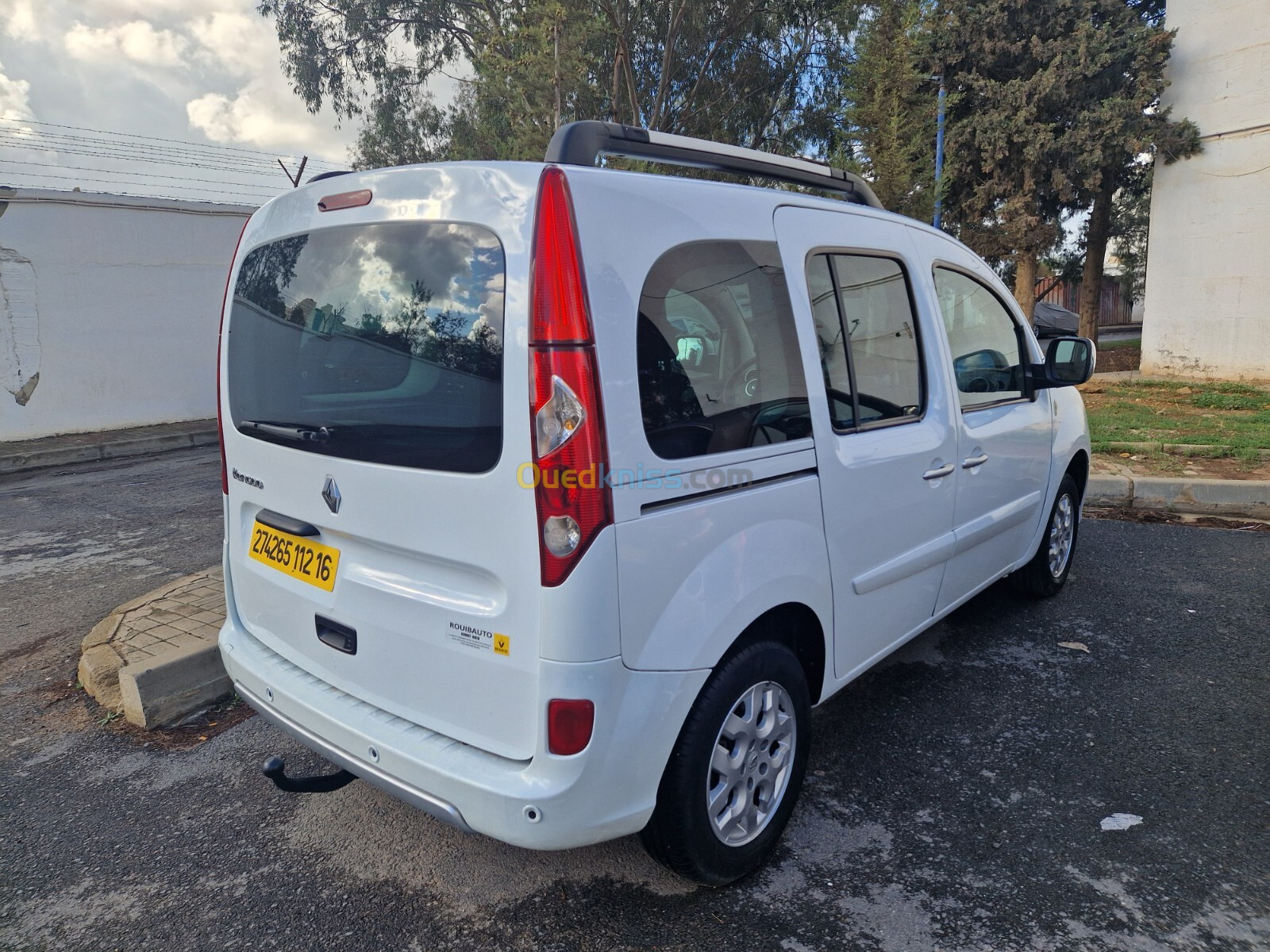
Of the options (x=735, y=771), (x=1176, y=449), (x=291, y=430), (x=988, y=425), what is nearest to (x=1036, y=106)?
(x=1176, y=449)

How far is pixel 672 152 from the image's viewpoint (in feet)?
8.26

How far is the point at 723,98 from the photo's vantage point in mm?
18734

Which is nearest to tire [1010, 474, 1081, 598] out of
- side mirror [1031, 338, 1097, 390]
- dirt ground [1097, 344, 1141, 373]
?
side mirror [1031, 338, 1097, 390]

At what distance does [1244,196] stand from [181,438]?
14661mm

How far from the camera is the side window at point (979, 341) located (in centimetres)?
337

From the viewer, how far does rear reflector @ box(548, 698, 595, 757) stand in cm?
188

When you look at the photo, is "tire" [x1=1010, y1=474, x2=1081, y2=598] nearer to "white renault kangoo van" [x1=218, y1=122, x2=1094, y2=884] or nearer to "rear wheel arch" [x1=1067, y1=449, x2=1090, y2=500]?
"rear wheel arch" [x1=1067, y1=449, x2=1090, y2=500]

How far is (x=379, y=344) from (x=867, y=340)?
1587 millimetres

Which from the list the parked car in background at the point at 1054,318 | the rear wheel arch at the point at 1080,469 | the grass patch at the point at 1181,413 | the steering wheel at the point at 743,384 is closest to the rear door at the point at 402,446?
the steering wheel at the point at 743,384

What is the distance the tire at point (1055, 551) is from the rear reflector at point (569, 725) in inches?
128

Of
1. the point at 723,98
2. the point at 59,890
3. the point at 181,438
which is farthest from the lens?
the point at 723,98

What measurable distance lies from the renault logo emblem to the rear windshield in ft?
0.27

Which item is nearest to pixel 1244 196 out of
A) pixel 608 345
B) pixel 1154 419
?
pixel 1154 419

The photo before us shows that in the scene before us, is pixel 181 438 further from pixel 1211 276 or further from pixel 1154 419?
pixel 1211 276
